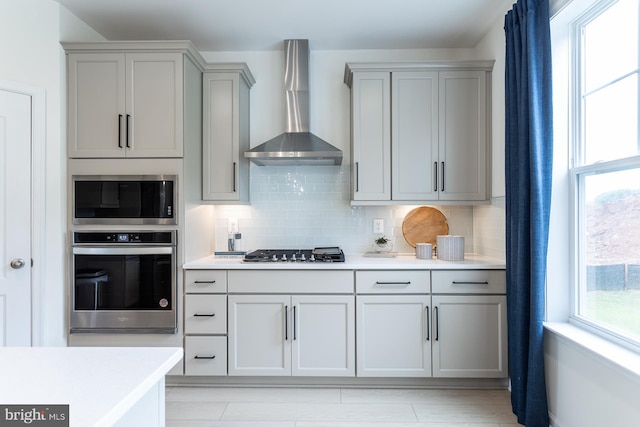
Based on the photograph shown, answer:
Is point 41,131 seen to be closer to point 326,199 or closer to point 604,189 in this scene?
point 326,199

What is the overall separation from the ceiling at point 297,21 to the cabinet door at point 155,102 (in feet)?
1.28

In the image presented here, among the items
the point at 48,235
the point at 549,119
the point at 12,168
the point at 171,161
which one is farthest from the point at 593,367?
the point at 12,168

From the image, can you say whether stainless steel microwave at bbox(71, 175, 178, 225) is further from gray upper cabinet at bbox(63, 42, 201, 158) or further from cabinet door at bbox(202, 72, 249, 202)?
cabinet door at bbox(202, 72, 249, 202)

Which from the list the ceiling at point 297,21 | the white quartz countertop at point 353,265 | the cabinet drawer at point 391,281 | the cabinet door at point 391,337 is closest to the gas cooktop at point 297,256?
the white quartz countertop at point 353,265

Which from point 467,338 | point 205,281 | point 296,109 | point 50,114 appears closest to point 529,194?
point 467,338

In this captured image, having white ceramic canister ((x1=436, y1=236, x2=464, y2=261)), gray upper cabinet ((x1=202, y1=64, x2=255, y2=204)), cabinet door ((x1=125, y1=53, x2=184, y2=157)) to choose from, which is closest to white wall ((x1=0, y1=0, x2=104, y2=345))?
cabinet door ((x1=125, y1=53, x2=184, y2=157))

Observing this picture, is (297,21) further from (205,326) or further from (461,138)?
(205,326)

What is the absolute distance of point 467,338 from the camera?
108 inches

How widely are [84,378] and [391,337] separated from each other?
2225mm

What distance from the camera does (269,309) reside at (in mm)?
2775

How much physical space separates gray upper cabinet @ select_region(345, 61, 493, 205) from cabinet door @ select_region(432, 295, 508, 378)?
0.81 m

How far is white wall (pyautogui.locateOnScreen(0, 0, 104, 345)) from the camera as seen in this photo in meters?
2.55

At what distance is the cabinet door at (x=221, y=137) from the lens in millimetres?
3119

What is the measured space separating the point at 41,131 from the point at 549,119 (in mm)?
3186
